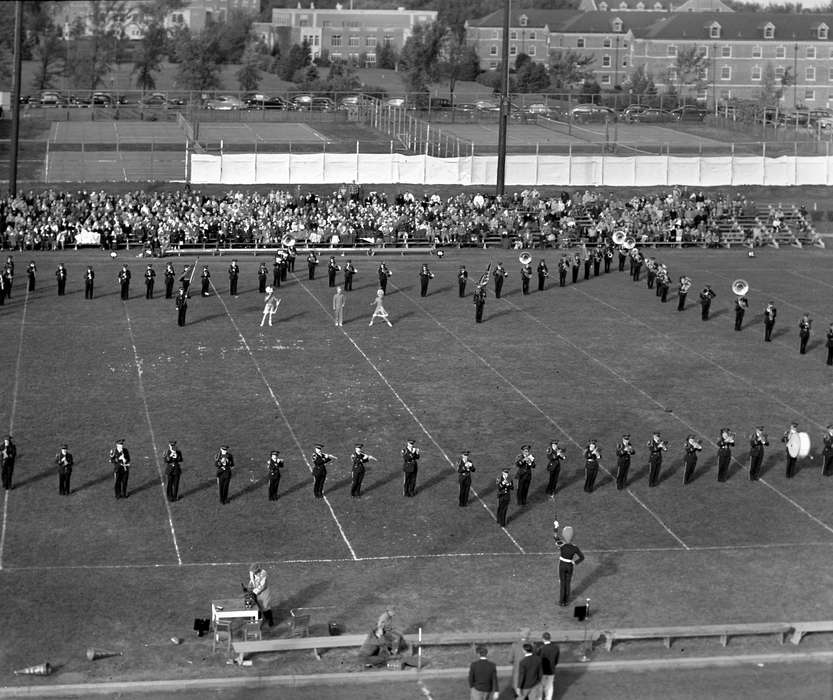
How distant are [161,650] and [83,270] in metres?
29.1

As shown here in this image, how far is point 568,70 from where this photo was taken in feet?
405

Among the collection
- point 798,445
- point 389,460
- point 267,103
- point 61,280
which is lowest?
point 389,460

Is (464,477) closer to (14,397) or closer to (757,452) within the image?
(757,452)

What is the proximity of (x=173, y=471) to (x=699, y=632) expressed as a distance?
390 inches

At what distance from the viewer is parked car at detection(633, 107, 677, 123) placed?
92125 mm

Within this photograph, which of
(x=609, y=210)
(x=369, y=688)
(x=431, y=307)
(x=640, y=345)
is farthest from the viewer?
(x=609, y=210)

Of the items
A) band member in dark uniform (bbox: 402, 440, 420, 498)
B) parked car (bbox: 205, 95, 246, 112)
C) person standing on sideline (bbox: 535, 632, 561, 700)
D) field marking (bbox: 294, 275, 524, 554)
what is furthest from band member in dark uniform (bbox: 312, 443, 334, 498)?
parked car (bbox: 205, 95, 246, 112)

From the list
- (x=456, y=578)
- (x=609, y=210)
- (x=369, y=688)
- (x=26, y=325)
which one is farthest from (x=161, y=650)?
(x=609, y=210)

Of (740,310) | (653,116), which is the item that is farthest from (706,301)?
(653,116)

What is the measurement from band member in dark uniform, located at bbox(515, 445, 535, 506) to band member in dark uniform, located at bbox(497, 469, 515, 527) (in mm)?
524

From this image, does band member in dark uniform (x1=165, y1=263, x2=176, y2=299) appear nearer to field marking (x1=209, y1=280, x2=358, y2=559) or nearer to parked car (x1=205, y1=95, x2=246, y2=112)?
field marking (x1=209, y1=280, x2=358, y2=559)

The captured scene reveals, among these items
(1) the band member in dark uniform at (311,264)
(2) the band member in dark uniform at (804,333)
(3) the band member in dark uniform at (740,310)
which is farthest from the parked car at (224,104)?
A: (2) the band member in dark uniform at (804,333)

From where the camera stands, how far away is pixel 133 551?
2461cm

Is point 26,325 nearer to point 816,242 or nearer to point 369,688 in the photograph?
point 369,688
